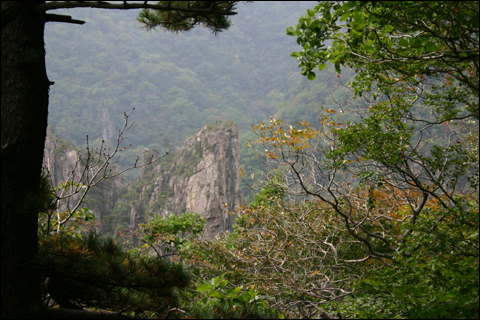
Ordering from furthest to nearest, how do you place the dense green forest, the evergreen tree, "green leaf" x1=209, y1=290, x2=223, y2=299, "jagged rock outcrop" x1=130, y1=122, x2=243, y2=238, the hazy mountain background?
1. the hazy mountain background
2. "jagged rock outcrop" x1=130, y1=122, x2=243, y2=238
3. the dense green forest
4. "green leaf" x1=209, y1=290, x2=223, y2=299
5. the evergreen tree

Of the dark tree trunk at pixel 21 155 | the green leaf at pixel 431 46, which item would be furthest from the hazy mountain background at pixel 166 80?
the dark tree trunk at pixel 21 155

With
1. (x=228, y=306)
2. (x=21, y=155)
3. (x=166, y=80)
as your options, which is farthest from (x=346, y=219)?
(x=166, y=80)

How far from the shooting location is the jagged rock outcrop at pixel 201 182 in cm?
2395

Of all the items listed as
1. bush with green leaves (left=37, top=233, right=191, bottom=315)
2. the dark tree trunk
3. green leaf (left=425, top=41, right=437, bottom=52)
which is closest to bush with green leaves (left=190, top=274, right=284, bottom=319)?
bush with green leaves (left=37, top=233, right=191, bottom=315)

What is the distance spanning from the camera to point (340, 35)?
8.29 ft

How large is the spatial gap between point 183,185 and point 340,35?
23.8 meters

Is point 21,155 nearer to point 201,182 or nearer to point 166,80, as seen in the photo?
point 201,182

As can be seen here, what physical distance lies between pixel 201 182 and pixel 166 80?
49.4 m

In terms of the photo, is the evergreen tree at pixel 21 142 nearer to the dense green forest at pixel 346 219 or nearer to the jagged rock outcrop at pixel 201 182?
the dense green forest at pixel 346 219

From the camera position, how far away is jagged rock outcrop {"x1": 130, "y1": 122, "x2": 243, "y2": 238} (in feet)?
78.6

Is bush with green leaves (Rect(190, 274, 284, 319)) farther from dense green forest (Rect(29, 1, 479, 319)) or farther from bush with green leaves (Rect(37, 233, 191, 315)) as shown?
bush with green leaves (Rect(37, 233, 191, 315))

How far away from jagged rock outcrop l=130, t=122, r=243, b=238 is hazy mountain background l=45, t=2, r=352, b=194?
12.8m

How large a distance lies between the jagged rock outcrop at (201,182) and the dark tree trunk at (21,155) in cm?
2147

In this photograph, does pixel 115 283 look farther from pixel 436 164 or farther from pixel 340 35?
pixel 436 164
